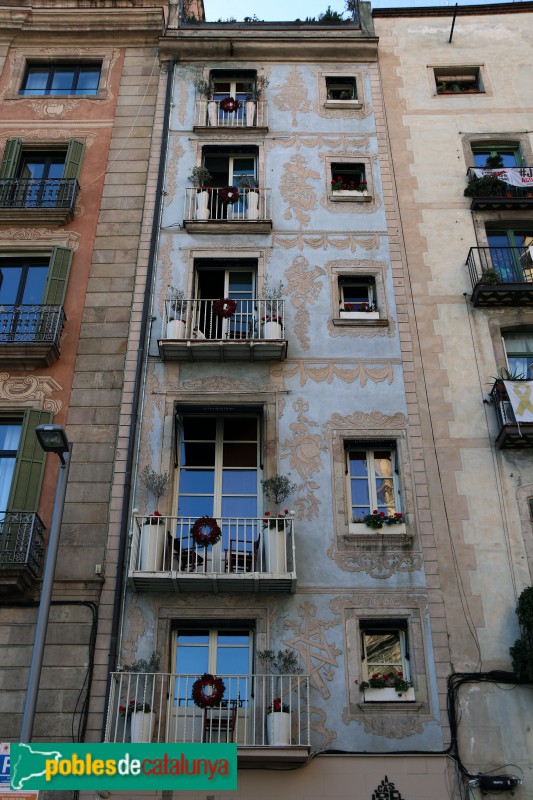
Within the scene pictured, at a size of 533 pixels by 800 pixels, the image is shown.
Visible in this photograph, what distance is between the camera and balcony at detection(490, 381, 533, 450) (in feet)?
52.2

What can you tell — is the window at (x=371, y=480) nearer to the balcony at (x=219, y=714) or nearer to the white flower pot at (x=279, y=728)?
the balcony at (x=219, y=714)

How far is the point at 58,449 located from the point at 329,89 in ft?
48.7

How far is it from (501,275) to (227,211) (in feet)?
22.3

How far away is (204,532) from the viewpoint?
14.6 m

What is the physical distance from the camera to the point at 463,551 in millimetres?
15133

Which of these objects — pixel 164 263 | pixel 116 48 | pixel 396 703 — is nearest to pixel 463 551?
pixel 396 703

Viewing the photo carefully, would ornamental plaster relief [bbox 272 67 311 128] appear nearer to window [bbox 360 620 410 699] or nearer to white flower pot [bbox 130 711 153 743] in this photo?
window [bbox 360 620 410 699]

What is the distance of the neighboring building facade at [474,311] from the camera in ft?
46.3

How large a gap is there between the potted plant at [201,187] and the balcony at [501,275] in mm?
6460

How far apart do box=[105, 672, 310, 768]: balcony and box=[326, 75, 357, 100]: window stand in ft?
52.2

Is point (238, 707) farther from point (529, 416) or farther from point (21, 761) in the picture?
point (529, 416)

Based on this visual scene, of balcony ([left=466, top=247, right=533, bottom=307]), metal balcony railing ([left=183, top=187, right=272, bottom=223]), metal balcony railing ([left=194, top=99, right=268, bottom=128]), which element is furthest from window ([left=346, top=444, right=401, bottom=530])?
metal balcony railing ([left=194, top=99, right=268, bottom=128])

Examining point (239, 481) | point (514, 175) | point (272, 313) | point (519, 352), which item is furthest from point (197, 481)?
point (514, 175)

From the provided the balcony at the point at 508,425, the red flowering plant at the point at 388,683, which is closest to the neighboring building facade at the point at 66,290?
the red flowering plant at the point at 388,683
